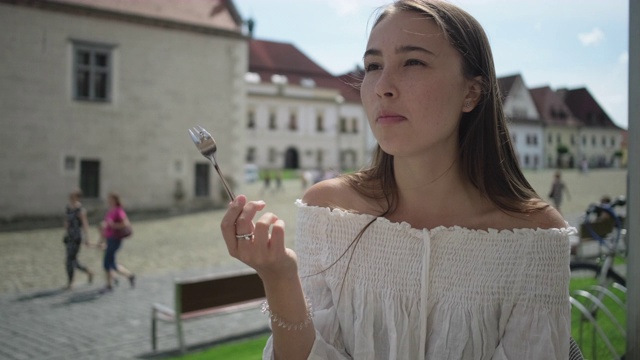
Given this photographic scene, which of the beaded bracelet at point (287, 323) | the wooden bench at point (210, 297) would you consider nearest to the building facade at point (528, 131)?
the wooden bench at point (210, 297)

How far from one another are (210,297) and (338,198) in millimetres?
4693

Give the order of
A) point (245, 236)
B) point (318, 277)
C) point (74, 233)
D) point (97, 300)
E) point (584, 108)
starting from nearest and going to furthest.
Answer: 1. point (245, 236)
2. point (318, 277)
3. point (97, 300)
4. point (74, 233)
5. point (584, 108)

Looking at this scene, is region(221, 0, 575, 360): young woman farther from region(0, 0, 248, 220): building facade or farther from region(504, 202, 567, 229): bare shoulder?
region(0, 0, 248, 220): building facade

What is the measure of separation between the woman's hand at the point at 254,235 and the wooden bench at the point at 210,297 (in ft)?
16.0

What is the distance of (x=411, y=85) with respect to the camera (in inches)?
64.9

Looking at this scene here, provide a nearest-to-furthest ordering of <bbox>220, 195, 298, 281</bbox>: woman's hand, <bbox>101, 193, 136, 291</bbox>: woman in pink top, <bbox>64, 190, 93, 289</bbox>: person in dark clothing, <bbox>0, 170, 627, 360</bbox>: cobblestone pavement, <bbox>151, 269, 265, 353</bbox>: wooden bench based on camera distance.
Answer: <bbox>220, 195, 298, 281</bbox>: woman's hand → <bbox>151, 269, 265, 353</bbox>: wooden bench → <bbox>0, 170, 627, 360</bbox>: cobblestone pavement → <bbox>101, 193, 136, 291</bbox>: woman in pink top → <bbox>64, 190, 93, 289</bbox>: person in dark clothing

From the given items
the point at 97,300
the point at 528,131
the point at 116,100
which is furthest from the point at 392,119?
the point at 528,131

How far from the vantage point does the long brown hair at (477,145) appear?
1744 millimetres

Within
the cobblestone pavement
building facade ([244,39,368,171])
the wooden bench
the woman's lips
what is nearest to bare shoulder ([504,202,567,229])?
the woman's lips

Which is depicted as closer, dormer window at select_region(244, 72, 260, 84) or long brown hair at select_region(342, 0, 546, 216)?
long brown hair at select_region(342, 0, 546, 216)

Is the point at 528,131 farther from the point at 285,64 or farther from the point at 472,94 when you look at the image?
the point at 472,94

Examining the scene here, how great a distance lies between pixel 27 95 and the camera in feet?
67.4

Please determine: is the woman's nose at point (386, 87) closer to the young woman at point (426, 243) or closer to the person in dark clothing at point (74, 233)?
the young woman at point (426, 243)

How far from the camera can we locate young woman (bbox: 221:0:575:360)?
1.63 metres
